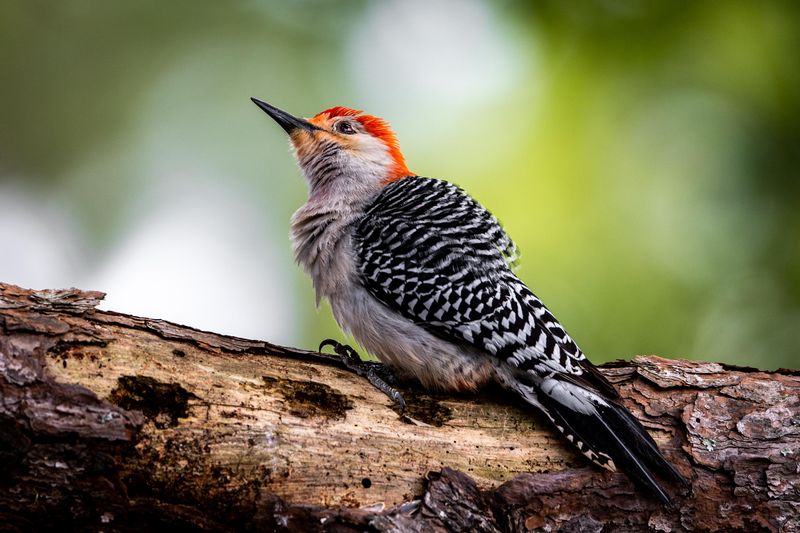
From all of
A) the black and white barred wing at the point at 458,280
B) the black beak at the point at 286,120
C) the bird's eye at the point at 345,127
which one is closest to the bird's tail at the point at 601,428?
the black and white barred wing at the point at 458,280

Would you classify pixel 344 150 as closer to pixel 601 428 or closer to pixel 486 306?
pixel 486 306

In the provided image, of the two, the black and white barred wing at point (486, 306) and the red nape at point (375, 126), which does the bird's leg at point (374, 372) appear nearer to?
the black and white barred wing at point (486, 306)

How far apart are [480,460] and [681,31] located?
380 cm

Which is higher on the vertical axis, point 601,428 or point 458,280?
point 458,280

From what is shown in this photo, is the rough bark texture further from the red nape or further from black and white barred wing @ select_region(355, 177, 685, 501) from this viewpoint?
the red nape

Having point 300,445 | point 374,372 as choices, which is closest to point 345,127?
point 374,372

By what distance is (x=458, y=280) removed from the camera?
4.06m

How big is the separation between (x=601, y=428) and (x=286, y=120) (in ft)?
10.4

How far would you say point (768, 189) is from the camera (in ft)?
18.1

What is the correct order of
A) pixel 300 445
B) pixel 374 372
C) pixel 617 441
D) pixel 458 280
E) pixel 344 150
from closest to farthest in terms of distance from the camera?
pixel 300 445 → pixel 617 441 → pixel 374 372 → pixel 458 280 → pixel 344 150

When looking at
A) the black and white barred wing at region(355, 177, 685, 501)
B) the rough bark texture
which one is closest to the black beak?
the black and white barred wing at region(355, 177, 685, 501)

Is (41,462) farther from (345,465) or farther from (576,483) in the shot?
(576,483)

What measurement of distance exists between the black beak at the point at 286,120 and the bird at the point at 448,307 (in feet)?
1.90

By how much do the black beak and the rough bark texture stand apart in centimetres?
227
